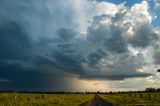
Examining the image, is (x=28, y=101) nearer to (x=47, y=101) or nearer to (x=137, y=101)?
(x=47, y=101)

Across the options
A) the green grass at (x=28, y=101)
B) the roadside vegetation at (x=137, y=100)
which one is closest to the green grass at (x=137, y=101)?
the roadside vegetation at (x=137, y=100)

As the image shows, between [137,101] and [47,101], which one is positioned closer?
[47,101]

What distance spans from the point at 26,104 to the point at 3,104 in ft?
14.9

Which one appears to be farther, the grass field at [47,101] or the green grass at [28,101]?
the grass field at [47,101]

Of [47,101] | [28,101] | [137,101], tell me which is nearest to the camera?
[28,101]

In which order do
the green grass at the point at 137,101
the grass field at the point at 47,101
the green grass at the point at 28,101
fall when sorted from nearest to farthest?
the green grass at the point at 28,101, the grass field at the point at 47,101, the green grass at the point at 137,101

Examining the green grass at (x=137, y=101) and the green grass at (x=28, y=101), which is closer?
the green grass at (x=28, y=101)

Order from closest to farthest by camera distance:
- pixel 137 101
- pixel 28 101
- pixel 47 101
→ pixel 28 101 → pixel 47 101 → pixel 137 101

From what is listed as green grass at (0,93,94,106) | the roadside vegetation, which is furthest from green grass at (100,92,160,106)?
green grass at (0,93,94,106)

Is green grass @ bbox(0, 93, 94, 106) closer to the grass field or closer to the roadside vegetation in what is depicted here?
the grass field

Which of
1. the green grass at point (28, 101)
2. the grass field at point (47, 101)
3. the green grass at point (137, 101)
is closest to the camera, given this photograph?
A: the green grass at point (28, 101)

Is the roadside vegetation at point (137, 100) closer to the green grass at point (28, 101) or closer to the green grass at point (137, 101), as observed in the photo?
the green grass at point (137, 101)

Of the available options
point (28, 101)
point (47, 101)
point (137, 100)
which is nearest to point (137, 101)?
point (137, 100)

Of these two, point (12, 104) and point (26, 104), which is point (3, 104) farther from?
point (26, 104)
